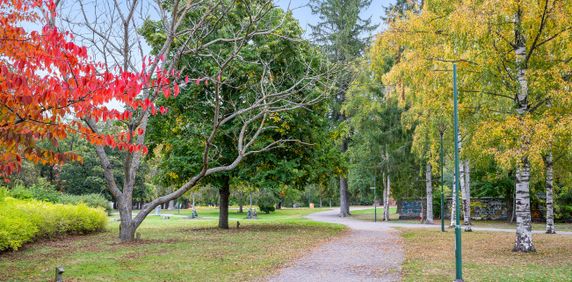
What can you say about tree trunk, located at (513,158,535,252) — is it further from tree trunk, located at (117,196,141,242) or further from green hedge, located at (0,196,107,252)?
green hedge, located at (0,196,107,252)

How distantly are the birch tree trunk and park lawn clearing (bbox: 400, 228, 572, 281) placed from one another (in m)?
0.44

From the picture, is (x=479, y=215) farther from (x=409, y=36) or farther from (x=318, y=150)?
(x=409, y=36)

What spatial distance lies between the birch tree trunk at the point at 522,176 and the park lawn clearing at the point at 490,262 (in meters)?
0.44

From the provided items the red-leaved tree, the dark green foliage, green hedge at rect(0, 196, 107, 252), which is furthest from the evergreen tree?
the red-leaved tree

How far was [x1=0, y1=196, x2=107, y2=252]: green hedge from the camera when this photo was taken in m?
12.6

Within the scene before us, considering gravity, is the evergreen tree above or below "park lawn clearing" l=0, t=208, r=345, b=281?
above

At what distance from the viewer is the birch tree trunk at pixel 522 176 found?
12.8 m

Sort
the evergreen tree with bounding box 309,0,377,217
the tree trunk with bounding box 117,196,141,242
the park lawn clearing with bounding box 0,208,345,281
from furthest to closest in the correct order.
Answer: the evergreen tree with bounding box 309,0,377,217 < the tree trunk with bounding box 117,196,141,242 < the park lawn clearing with bounding box 0,208,345,281

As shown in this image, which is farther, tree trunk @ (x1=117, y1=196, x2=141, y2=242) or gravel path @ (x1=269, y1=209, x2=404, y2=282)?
tree trunk @ (x1=117, y1=196, x2=141, y2=242)

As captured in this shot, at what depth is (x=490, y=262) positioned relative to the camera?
36.2 ft

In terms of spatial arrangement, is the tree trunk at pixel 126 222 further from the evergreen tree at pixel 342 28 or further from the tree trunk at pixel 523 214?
the evergreen tree at pixel 342 28

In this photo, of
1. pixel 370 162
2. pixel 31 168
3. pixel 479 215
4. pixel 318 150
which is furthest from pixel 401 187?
pixel 31 168

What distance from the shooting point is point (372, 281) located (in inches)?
352

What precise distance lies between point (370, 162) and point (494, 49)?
1859 centimetres
